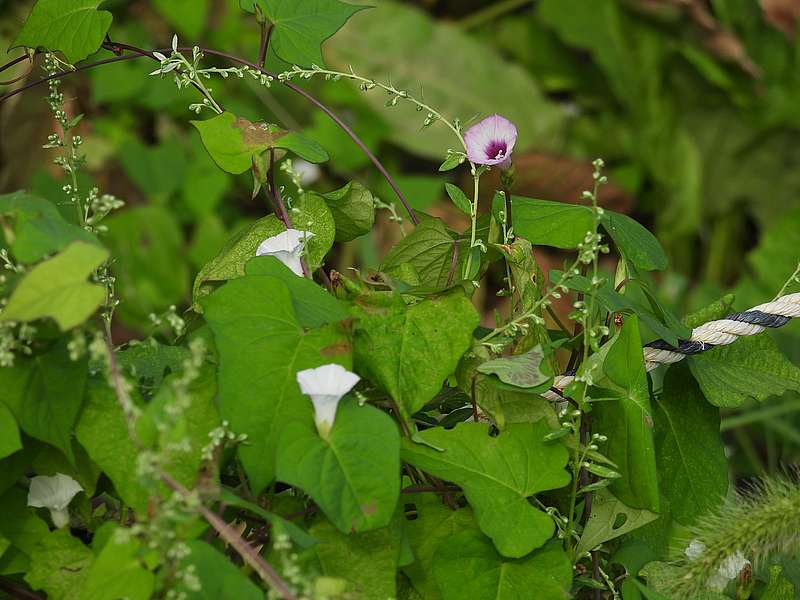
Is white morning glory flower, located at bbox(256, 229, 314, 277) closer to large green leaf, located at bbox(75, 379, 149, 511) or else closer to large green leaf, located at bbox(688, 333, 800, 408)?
large green leaf, located at bbox(75, 379, 149, 511)

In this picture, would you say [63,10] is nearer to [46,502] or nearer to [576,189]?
[46,502]

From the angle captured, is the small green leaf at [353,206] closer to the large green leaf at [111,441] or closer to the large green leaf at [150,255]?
the large green leaf at [111,441]

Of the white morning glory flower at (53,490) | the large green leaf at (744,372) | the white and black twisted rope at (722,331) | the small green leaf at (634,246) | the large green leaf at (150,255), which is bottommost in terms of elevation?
the large green leaf at (150,255)

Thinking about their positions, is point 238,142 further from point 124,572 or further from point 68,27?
point 124,572

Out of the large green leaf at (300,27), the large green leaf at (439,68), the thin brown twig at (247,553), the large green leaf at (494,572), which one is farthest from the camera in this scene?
the large green leaf at (439,68)

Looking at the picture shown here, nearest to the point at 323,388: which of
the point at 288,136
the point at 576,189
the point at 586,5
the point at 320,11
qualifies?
the point at 288,136

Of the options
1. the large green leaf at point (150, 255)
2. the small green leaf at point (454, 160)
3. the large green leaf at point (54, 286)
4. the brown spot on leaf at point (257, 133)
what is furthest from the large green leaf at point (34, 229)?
the large green leaf at point (150, 255)
